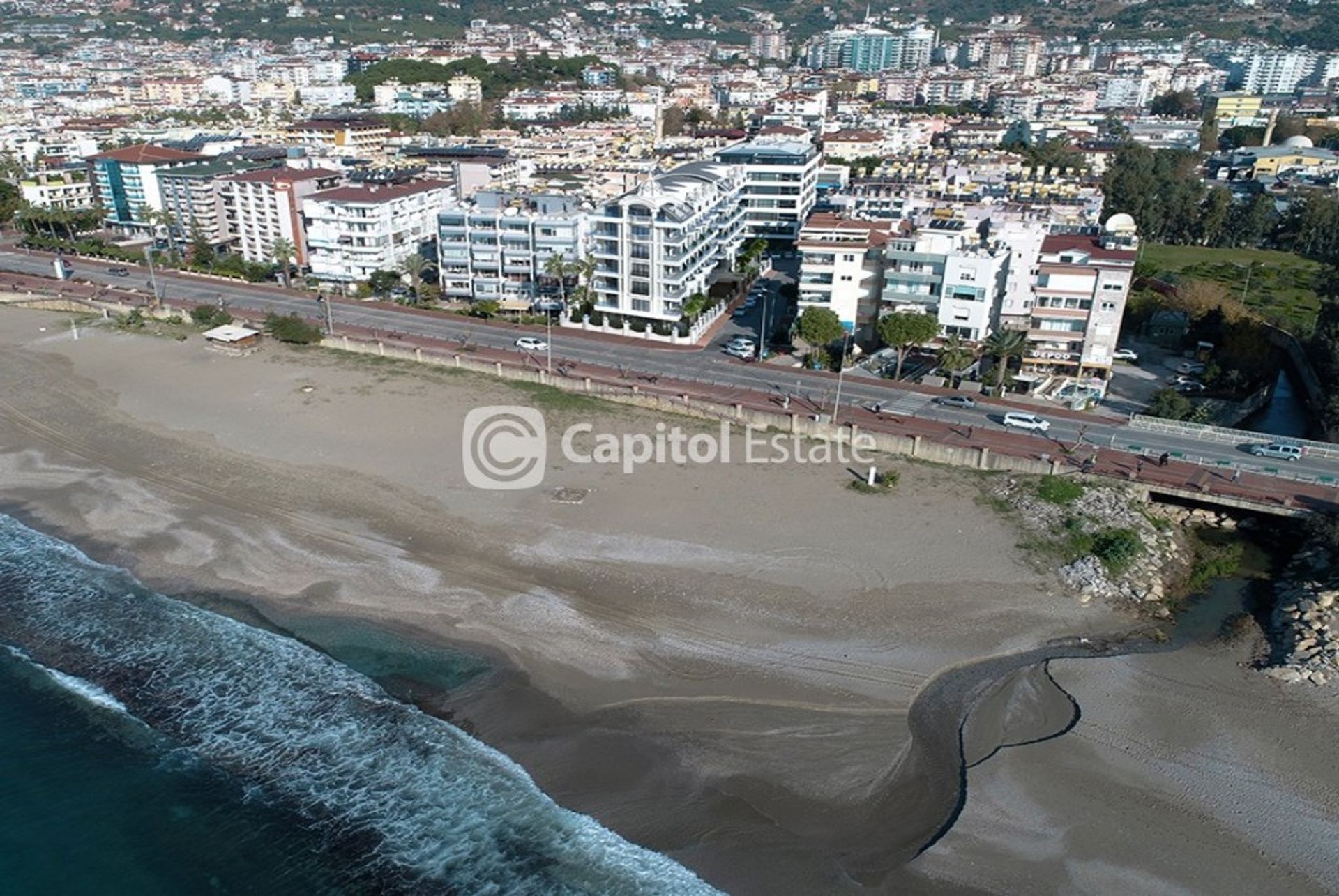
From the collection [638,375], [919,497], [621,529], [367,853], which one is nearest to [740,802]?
[367,853]

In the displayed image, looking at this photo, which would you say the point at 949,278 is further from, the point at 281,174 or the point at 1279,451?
the point at 281,174

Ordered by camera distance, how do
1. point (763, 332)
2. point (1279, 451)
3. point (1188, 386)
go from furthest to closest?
point (763, 332) → point (1188, 386) → point (1279, 451)

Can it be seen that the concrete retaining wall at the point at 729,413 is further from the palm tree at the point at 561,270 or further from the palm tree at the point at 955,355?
the palm tree at the point at 561,270

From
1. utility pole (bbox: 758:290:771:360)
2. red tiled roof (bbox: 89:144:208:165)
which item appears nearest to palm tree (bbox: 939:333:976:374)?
utility pole (bbox: 758:290:771:360)

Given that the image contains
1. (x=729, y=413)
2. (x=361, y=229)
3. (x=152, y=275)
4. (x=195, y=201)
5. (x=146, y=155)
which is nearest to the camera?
(x=729, y=413)

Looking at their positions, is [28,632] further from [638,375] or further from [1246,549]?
[1246,549]

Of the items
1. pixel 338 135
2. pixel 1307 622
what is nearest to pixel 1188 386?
pixel 1307 622

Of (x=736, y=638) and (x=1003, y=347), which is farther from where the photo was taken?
(x=1003, y=347)
